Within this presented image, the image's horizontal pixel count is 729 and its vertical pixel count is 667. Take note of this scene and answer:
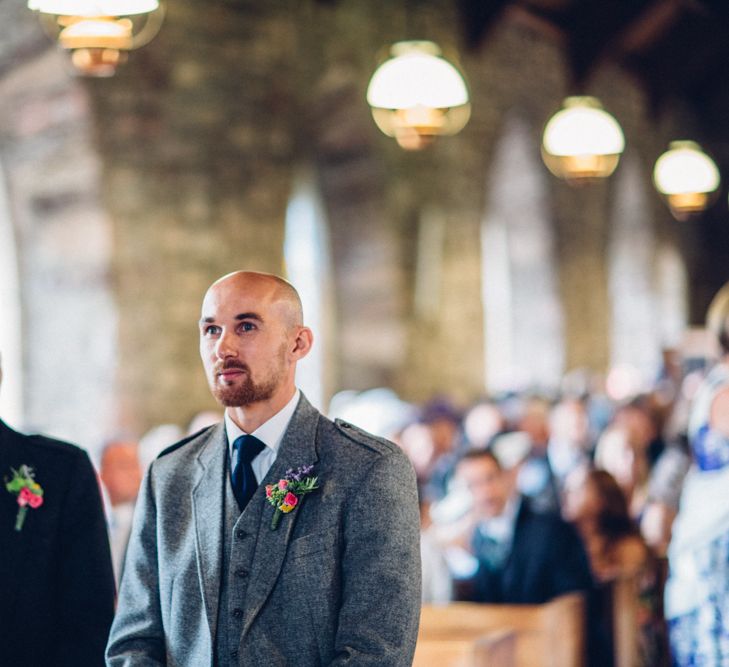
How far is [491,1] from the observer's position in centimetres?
1134

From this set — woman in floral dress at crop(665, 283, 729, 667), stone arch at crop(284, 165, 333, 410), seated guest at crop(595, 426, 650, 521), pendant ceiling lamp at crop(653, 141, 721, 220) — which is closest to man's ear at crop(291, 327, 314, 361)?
woman in floral dress at crop(665, 283, 729, 667)

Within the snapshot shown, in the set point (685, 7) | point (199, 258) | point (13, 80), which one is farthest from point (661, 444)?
point (685, 7)

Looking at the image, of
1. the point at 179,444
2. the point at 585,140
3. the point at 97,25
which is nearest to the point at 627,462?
the point at 585,140

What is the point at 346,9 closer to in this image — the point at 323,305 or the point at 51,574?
the point at 323,305

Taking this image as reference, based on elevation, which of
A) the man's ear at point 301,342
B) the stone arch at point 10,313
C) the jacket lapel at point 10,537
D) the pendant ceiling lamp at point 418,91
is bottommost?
the jacket lapel at point 10,537

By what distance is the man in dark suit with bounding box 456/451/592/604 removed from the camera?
182 inches

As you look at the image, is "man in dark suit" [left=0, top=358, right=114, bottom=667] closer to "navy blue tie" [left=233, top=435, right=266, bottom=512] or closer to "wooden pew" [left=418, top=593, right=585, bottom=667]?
"navy blue tie" [left=233, top=435, right=266, bottom=512]

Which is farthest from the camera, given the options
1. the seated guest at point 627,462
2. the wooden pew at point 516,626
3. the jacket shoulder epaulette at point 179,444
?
the seated guest at point 627,462

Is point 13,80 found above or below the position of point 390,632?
above

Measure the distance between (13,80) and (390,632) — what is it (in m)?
5.61

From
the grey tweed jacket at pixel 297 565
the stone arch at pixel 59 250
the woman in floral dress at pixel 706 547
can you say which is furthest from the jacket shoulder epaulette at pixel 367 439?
the stone arch at pixel 59 250

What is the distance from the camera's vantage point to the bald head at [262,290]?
6.86 feet

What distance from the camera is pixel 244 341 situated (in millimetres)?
2062

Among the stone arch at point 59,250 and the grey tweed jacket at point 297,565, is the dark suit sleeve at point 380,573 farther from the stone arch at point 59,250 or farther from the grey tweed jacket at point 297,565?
the stone arch at point 59,250
